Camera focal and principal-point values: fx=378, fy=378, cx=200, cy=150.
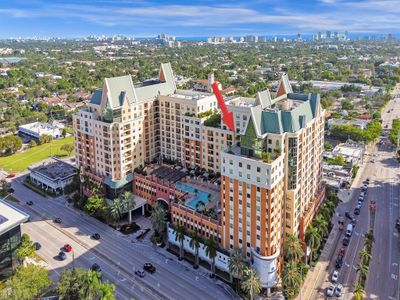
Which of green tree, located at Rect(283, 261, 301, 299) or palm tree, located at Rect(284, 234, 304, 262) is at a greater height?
palm tree, located at Rect(284, 234, 304, 262)

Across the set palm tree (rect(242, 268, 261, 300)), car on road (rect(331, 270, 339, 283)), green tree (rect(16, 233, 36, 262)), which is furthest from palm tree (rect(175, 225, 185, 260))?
car on road (rect(331, 270, 339, 283))

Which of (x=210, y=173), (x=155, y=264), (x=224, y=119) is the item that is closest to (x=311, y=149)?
(x=224, y=119)

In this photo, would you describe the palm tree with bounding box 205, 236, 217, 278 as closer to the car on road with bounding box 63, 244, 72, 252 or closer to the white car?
the white car

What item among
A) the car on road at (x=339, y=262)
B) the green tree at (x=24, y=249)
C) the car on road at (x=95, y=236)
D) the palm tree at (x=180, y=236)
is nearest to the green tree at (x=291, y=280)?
the car on road at (x=339, y=262)

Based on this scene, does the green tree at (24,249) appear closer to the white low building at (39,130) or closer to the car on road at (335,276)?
the car on road at (335,276)

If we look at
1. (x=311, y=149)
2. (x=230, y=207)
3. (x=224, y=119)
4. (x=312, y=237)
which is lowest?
(x=312, y=237)

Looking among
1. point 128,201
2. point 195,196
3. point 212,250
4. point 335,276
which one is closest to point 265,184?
point 212,250

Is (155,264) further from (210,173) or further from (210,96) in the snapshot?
(210,96)
